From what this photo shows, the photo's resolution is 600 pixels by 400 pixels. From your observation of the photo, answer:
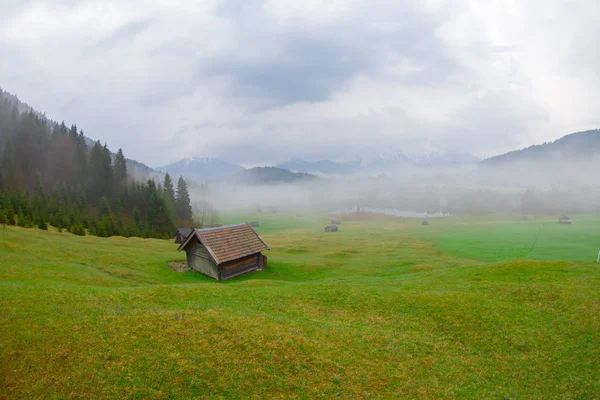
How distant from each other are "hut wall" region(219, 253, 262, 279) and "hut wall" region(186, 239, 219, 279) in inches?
36.4

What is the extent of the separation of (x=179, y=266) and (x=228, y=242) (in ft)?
25.0

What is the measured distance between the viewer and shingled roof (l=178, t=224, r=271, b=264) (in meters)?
36.1

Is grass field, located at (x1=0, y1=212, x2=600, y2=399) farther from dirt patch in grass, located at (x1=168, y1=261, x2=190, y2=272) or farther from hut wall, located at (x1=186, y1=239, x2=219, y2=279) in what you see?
dirt patch in grass, located at (x1=168, y1=261, x2=190, y2=272)

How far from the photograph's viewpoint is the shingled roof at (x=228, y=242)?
118 ft

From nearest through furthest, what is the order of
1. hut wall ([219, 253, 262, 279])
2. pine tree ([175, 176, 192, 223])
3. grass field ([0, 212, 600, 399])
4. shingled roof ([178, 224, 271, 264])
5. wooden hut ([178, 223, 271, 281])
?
1. grass field ([0, 212, 600, 399])
2. shingled roof ([178, 224, 271, 264])
3. wooden hut ([178, 223, 271, 281])
4. hut wall ([219, 253, 262, 279])
5. pine tree ([175, 176, 192, 223])

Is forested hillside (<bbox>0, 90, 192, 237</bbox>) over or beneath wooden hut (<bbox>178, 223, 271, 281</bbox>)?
over

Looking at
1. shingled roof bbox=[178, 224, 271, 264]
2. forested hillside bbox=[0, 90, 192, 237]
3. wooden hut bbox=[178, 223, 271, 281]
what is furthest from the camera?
forested hillside bbox=[0, 90, 192, 237]

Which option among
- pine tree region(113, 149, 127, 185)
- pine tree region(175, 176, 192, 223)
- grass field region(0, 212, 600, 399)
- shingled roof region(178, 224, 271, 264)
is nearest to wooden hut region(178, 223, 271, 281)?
shingled roof region(178, 224, 271, 264)

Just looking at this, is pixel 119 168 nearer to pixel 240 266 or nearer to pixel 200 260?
pixel 200 260

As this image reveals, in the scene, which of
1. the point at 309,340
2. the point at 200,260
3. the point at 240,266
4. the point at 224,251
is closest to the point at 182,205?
the point at 200,260

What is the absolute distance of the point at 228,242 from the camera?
126 feet

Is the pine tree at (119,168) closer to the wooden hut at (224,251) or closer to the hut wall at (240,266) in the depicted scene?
the wooden hut at (224,251)

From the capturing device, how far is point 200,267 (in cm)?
3881

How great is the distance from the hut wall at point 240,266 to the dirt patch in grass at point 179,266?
227 inches
